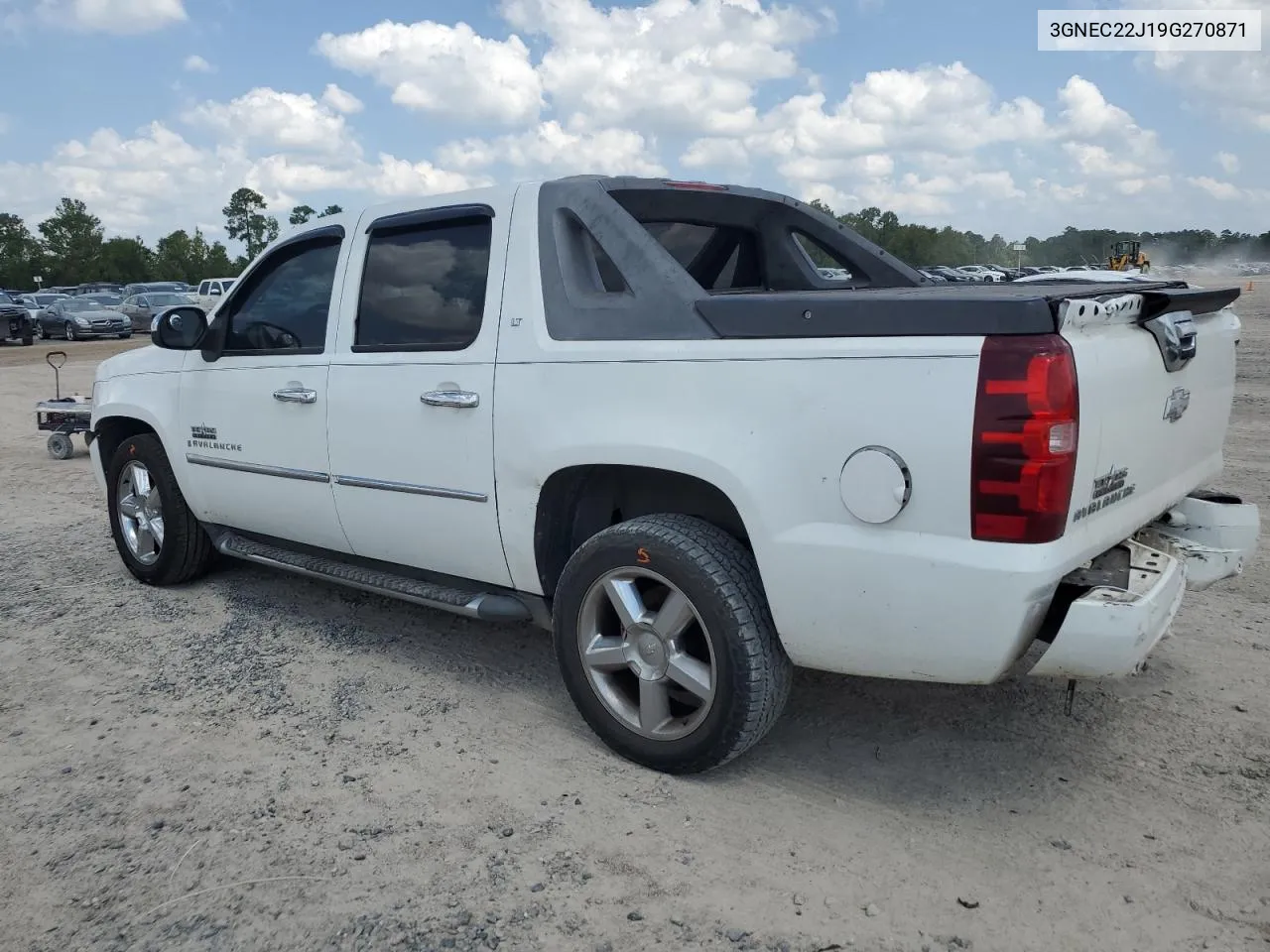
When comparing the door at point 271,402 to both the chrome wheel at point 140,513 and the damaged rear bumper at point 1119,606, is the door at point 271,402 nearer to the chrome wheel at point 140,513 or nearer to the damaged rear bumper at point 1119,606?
the chrome wheel at point 140,513

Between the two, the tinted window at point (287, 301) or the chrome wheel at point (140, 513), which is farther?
the chrome wheel at point (140, 513)

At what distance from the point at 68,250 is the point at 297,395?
333 ft

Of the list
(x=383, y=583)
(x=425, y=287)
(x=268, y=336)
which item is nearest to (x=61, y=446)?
(x=268, y=336)

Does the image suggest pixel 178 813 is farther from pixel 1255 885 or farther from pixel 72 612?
pixel 1255 885

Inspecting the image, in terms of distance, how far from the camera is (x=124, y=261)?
95125 millimetres

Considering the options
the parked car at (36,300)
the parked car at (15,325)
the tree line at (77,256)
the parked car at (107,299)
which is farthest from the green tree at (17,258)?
the parked car at (15,325)

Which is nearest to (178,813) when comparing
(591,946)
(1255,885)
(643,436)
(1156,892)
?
(591,946)

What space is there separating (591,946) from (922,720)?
1.66m

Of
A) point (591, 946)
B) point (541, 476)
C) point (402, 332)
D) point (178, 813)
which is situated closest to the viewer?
point (591, 946)

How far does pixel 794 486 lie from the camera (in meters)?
2.88

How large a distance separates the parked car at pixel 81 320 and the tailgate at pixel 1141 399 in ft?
111

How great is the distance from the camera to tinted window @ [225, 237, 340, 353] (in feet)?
14.4

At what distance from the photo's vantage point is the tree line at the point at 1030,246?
88081 millimetres

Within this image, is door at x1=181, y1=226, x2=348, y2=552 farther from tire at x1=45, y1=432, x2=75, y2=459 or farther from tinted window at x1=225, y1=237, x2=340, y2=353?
tire at x1=45, y1=432, x2=75, y2=459
